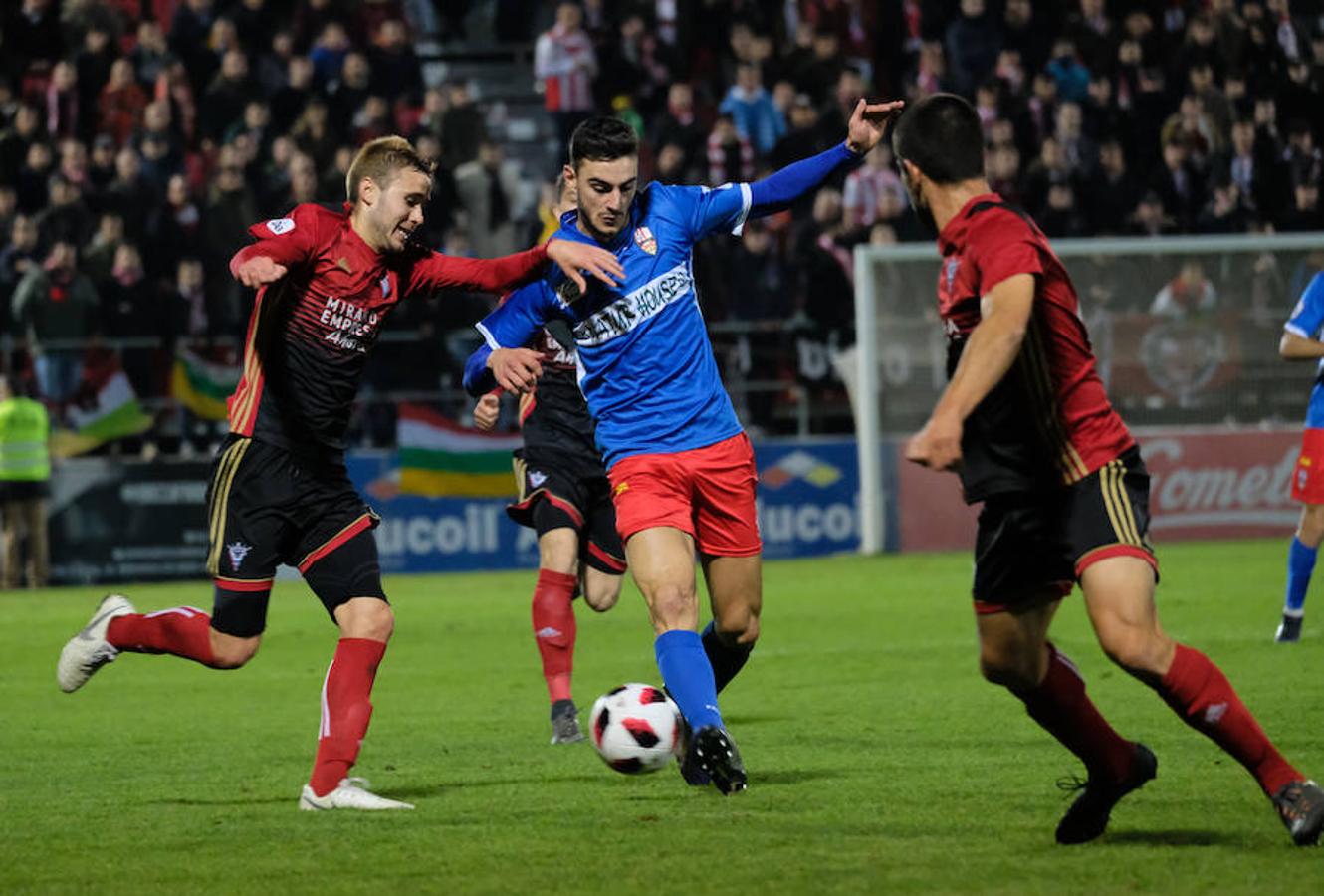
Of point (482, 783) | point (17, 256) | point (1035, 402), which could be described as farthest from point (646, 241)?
point (17, 256)

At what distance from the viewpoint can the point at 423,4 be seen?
26062 mm

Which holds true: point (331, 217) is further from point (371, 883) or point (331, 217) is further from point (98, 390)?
point (98, 390)

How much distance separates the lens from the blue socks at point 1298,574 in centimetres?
1226

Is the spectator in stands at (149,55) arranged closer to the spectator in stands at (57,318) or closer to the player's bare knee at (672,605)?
the spectator in stands at (57,318)

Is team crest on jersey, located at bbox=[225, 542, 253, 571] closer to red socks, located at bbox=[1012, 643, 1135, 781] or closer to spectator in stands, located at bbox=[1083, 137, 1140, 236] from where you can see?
red socks, located at bbox=[1012, 643, 1135, 781]

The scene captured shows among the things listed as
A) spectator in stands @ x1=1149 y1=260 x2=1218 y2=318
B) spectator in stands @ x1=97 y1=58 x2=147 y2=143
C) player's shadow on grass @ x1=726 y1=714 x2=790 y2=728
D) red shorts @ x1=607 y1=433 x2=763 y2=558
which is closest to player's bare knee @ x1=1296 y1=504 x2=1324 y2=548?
player's shadow on grass @ x1=726 y1=714 x2=790 y2=728

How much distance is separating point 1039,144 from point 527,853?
17.5 metres

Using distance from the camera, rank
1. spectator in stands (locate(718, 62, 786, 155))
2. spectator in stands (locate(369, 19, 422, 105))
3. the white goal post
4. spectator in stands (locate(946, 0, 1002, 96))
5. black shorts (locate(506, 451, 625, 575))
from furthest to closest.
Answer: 1. spectator in stands (locate(946, 0, 1002, 96))
2. spectator in stands (locate(369, 19, 422, 105))
3. spectator in stands (locate(718, 62, 786, 155))
4. the white goal post
5. black shorts (locate(506, 451, 625, 575))

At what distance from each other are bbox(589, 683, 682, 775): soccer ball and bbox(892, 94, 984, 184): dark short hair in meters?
2.13

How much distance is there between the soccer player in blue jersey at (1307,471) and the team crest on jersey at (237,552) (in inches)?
276

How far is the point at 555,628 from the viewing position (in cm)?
951

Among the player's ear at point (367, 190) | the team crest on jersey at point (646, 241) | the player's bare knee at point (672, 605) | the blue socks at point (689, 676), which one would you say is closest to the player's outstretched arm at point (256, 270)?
the player's ear at point (367, 190)

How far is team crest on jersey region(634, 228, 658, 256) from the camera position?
780 cm

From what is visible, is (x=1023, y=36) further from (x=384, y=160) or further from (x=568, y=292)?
(x=384, y=160)
